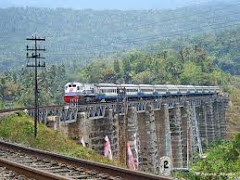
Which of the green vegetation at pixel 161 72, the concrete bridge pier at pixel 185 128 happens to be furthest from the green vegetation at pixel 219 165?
the green vegetation at pixel 161 72

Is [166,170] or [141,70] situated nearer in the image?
[166,170]

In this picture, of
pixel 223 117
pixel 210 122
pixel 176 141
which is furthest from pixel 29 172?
pixel 223 117

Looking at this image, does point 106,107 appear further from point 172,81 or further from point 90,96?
point 172,81

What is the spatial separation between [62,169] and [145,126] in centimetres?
4006

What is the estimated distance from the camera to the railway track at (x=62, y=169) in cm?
1090

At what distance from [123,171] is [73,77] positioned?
112 meters

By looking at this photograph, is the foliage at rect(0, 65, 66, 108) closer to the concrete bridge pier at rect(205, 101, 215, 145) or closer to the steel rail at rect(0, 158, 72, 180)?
the concrete bridge pier at rect(205, 101, 215, 145)

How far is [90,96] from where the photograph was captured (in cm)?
5025

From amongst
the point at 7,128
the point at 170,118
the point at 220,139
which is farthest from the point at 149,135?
the point at 220,139

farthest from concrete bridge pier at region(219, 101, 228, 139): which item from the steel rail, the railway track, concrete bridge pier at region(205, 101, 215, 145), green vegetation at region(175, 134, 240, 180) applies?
the steel rail

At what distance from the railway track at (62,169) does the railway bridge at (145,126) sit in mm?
10708

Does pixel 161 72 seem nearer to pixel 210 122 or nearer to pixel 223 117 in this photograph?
pixel 223 117

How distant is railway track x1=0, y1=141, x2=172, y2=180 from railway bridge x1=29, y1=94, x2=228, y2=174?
10708mm

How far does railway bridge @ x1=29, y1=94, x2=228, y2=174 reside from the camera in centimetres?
3809
